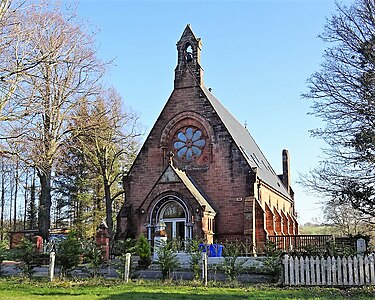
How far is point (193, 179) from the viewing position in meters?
32.4

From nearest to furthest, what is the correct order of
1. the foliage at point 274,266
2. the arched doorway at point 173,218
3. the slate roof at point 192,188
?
the foliage at point 274,266 → the slate roof at point 192,188 → the arched doorway at point 173,218

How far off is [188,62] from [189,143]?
621 centimetres

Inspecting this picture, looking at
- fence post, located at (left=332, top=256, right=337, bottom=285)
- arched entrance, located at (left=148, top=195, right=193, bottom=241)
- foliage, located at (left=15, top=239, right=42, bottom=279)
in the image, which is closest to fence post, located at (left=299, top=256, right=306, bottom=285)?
fence post, located at (left=332, top=256, right=337, bottom=285)

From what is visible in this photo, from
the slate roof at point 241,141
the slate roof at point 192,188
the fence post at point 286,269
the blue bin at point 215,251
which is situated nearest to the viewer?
the fence post at point 286,269

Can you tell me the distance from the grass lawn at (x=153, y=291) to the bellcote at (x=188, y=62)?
1973 cm

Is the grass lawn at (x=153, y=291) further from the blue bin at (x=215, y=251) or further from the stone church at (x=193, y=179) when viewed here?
the stone church at (x=193, y=179)

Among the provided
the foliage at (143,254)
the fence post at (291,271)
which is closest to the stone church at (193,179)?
the foliage at (143,254)

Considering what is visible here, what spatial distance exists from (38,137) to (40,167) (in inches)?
66.9

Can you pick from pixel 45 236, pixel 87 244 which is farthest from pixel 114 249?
pixel 87 244

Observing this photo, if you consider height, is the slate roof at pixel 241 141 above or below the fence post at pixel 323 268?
above

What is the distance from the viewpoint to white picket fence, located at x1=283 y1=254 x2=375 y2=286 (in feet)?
53.7

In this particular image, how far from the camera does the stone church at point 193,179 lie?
2948cm

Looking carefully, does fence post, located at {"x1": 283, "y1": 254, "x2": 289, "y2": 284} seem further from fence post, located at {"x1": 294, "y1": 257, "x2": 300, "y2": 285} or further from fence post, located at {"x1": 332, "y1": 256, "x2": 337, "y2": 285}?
fence post, located at {"x1": 332, "y1": 256, "x2": 337, "y2": 285}

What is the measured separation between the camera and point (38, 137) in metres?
20.6
